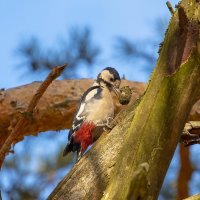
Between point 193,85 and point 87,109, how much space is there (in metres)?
1.46

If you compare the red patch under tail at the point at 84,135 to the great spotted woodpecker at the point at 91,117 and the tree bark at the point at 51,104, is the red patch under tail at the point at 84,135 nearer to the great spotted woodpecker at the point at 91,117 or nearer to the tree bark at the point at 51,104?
the great spotted woodpecker at the point at 91,117

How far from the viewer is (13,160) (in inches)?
175

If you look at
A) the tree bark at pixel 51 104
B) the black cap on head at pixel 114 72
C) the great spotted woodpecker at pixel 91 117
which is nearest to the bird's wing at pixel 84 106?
the great spotted woodpecker at pixel 91 117

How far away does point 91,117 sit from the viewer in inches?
122

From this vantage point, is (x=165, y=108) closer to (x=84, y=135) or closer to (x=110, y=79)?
(x=84, y=135)

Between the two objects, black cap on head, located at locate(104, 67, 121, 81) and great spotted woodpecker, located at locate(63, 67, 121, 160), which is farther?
black cap on head, located at locate(104, 67, 121, 81)

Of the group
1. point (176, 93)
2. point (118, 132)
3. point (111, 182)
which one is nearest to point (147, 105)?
point (176, 93)

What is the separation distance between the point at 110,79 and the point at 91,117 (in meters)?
0.39

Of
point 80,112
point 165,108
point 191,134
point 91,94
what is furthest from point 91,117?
point 165,108

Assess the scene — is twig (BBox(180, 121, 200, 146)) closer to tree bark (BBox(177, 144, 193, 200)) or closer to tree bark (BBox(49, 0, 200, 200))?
tree bark (BBox(49, 0, 200, 200))

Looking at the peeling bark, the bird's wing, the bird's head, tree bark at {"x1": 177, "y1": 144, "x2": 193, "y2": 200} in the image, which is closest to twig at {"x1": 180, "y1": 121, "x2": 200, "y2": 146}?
the bird's wing

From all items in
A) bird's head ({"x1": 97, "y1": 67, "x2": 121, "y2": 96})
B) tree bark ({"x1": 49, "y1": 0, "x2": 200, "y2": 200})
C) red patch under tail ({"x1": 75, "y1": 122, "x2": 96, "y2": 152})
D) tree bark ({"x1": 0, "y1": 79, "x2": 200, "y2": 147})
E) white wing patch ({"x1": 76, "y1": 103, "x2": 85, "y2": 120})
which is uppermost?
tree bark ({"x1": 0, "y1": 79, "x2": 200, "y2": 147})

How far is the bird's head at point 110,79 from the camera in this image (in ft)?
11.2

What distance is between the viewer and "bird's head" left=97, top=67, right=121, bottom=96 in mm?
3410
